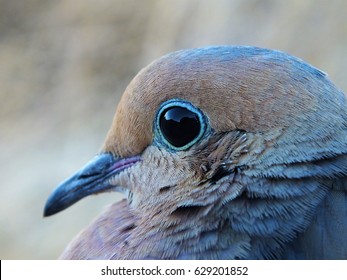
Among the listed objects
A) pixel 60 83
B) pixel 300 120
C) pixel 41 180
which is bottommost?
pixel 300 120

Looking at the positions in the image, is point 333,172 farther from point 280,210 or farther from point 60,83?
point 60,83

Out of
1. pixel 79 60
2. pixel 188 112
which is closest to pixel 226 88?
pixel 188 112

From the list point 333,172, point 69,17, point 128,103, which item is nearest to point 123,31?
point 69,17

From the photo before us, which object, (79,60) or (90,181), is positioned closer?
(90,181)

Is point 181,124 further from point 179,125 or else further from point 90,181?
point 90,181

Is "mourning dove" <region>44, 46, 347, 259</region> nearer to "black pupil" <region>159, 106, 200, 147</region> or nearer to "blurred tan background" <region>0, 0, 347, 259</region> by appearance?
"black pupil" <region>159, 106, 200, 147</region>

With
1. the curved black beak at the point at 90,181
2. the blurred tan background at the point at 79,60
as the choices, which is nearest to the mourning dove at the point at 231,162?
the curved black beak at the point at 90,181
